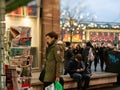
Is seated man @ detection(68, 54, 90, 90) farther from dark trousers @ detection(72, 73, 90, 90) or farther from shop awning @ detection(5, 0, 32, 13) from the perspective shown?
shop awning @ detection(5, 0, 32, 13)

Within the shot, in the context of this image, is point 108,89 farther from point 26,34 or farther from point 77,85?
point 26,34

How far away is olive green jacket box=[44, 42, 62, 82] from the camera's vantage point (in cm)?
809

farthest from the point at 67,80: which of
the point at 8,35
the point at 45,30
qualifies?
the point at 8,35

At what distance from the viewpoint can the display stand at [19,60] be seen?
6430 mm

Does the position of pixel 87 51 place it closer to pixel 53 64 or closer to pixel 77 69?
pixel 77 69

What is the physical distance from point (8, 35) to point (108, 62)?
997cm

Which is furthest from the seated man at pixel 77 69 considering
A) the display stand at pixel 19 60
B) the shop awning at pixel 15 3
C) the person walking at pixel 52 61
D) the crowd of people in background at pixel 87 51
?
the shop awning at pixel 15 3

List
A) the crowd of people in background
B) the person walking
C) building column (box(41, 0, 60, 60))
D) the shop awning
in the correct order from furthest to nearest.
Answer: the crowd of people in background, building column (box(41, 0, 60, 60)), the person walking, the shop awning

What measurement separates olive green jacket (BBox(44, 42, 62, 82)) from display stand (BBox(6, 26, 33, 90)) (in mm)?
1466

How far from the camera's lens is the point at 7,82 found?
21.1 feet

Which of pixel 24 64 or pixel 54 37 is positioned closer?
pixel 24 64

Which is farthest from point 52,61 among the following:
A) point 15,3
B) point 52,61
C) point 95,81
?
point 95,81

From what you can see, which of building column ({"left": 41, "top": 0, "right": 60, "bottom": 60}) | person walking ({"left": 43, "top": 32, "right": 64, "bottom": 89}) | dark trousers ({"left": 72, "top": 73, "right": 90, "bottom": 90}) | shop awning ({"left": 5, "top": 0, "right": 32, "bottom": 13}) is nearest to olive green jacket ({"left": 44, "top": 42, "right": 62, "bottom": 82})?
person walking ({"left": 43, "top": 32, "right": 64, "bottom": 89})

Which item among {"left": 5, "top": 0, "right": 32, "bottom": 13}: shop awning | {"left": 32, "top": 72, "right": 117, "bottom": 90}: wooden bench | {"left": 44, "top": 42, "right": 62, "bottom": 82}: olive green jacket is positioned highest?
{"left": 5, "top": 0, "right": 32, "bottom": 13}: shop awning
